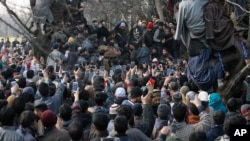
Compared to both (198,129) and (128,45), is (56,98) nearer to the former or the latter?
(198,129)

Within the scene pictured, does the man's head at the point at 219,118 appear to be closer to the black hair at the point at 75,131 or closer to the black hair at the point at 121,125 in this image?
the black hair at the point at 121,125

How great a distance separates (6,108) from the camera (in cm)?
726

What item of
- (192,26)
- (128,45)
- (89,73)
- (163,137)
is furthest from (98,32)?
(163,137)

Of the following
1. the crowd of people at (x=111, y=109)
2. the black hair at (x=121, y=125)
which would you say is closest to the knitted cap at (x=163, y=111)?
the crowd of people at (x=111, y=109)

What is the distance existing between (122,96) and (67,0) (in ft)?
34.7

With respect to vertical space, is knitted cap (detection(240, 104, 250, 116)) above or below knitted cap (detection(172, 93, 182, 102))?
below

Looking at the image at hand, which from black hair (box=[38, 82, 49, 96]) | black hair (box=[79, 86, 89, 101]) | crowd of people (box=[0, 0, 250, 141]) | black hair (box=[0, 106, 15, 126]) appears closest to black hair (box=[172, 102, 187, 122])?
crowd of people (box=[0, 0, 250, 141])

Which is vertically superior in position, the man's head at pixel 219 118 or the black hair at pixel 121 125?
the black hair at pixel 121 125

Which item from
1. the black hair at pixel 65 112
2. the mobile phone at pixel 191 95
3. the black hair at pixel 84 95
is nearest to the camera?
the black hair at pixel 65 112

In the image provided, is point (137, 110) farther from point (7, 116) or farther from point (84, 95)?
point (7, 116)

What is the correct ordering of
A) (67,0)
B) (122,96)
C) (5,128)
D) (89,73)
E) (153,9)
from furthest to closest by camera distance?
(153,9) → (67,0) → (89,73) → (122,96) → (5,128)

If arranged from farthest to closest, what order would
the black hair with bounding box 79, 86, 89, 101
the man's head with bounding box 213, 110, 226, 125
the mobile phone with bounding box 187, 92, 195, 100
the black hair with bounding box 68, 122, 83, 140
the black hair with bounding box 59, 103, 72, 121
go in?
the black hair with bounding box 79, 86, 89, 101, the mobile phone with bounding box 187, 92, 195, 100, the black hair with bounding box 59, 103, 72, 121, the man's head with bounding box 213, 110, 226, 125, the black hair with bounding box 68, 122, 83, 140

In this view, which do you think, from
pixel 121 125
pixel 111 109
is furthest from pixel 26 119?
pixel 121 125

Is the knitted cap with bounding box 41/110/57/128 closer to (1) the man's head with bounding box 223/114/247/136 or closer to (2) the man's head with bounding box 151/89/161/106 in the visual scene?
(1) the man's head with bounding box 223/114/247/136
